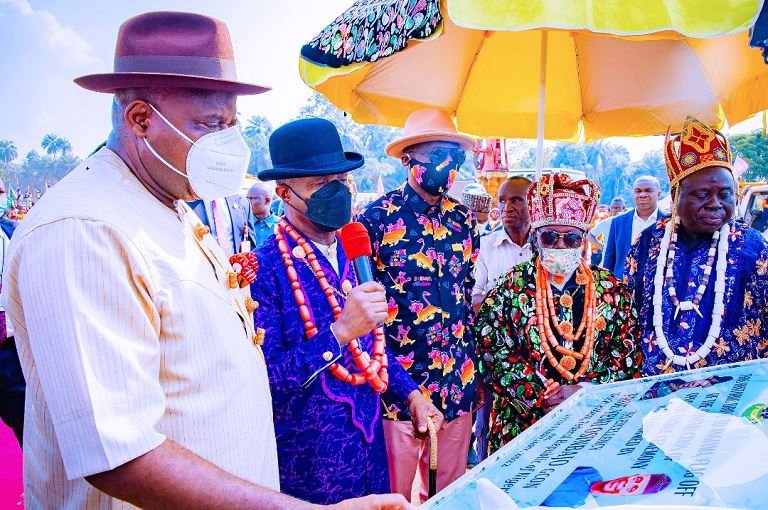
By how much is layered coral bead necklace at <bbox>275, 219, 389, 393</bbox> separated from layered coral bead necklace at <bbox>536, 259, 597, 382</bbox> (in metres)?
0.90

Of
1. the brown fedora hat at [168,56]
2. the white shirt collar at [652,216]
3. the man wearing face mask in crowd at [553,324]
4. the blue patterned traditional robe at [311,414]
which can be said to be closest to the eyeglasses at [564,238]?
the man wearing face mask in crowd at [553,324]

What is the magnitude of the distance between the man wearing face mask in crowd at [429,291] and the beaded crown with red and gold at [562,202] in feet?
2.01

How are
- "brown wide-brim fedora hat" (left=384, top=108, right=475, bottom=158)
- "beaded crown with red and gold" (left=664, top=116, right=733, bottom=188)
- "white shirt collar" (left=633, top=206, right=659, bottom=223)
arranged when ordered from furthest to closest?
1. "white shirt collar" (left=633, top=206, right=659, bottom=223)
2. "brown wide-brim fedora hat" (left=384, top=108, right=475, bottom=158)
3. "beaded crown with red and gold" (left=664, top=116, right=733, bottom=188)

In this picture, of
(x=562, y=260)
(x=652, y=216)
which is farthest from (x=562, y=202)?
(x=652, y=216)

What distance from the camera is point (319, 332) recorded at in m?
2.14

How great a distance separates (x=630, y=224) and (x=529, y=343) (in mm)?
4283

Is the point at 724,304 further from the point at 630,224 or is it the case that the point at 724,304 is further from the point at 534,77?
the point at 630,224

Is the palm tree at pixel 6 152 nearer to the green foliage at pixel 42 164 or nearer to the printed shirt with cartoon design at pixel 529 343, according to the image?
the green foliage at pixel 42 164

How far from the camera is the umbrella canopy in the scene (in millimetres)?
2934

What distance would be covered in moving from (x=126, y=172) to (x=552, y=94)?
179 inches

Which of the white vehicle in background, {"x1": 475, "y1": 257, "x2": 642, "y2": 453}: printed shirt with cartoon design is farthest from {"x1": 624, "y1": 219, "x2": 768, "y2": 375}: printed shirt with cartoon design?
the white vehicle in background

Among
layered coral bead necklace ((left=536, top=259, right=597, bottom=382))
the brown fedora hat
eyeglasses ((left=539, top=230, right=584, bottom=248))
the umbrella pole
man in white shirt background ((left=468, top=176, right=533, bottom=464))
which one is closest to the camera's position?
the brown fedora hat

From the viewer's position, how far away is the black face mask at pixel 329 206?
244 centimetres

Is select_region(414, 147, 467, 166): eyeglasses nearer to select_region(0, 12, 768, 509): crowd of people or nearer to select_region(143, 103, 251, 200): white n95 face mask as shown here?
select_region(0, 12, 768, 509): crowd of people
